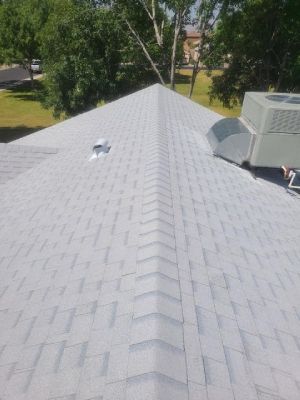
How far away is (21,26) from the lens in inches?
1610

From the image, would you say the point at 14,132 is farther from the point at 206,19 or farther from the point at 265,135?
the point at 265,135

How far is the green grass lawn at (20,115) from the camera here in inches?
1294

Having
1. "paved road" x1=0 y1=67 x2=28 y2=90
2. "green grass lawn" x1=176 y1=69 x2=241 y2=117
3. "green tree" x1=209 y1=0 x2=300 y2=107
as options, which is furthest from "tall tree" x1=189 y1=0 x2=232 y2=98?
"paved road" x1=0 y1=67 x2=28 y2=90

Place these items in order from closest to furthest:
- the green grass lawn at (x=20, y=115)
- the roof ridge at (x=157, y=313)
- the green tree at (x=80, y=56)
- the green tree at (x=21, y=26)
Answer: the roof ridge at (x=157, y=313) < the green tree at (x=80, y=56) < the green grass lawn at (x=20, y=115) < the green tree at (x=21, y=26)

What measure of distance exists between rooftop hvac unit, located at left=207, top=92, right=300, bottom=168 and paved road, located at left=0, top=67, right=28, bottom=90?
51667mm

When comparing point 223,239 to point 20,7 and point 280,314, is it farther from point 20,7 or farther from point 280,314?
point 20,7

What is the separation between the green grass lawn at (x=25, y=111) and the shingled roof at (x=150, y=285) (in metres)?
26.2

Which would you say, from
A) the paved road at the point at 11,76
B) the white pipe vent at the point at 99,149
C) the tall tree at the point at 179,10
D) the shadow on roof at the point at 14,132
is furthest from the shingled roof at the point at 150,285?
the paved road at the point at 11,76

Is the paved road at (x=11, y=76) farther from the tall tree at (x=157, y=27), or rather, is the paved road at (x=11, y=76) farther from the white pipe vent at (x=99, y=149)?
the white pipe vent at (x=99, y=149)

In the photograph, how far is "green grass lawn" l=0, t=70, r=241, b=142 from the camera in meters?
33.3

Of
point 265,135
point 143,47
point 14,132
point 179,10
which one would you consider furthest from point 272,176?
point 14,132

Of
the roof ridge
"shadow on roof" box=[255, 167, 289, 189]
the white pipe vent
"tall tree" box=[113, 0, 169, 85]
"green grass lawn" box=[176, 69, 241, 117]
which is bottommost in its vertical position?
"green grass lawn" box=[176, 69, 241, 117]

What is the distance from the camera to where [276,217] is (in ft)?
22.6

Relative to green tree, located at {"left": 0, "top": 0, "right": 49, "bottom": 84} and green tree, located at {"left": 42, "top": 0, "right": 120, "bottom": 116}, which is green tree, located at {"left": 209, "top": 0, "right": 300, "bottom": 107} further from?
green tree, located at {"left": 0, "top": 0, "right": 49, "bottom": 84}
